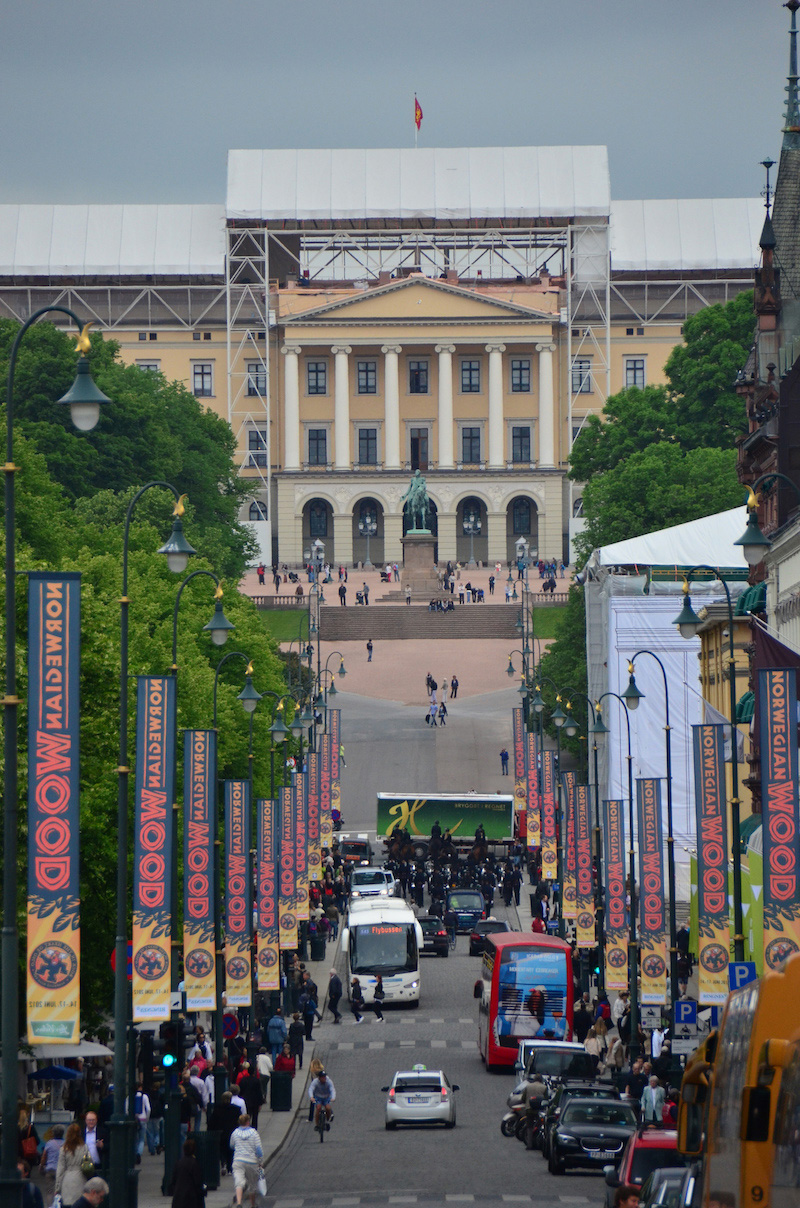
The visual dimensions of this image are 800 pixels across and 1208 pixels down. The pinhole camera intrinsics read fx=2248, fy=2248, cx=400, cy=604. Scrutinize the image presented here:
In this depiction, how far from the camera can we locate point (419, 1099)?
3334 cm

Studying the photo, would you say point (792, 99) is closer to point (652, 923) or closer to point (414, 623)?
point (652, 923)

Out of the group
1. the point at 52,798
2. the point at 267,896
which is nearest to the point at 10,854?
the point at 52,798

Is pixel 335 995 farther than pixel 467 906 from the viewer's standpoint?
No

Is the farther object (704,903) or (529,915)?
(529,915)

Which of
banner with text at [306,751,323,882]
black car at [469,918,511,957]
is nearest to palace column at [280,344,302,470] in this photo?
banner with text at [306,751,323,882]

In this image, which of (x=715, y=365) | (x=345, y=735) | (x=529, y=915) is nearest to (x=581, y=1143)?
(x=529, y=915)

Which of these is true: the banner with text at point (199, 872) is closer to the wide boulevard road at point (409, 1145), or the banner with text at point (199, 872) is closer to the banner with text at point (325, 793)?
the wide boulevard road at point (409, 1145)

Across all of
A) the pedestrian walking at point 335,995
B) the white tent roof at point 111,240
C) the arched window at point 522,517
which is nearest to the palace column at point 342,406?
the white tent roof at point 111,240

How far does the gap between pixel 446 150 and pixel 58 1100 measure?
111m

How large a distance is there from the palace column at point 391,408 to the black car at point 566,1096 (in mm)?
118458

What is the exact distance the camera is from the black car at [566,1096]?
29.7 m

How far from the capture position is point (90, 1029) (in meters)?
34.4

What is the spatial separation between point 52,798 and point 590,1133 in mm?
12980

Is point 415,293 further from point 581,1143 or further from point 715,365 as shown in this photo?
point 581,1143
